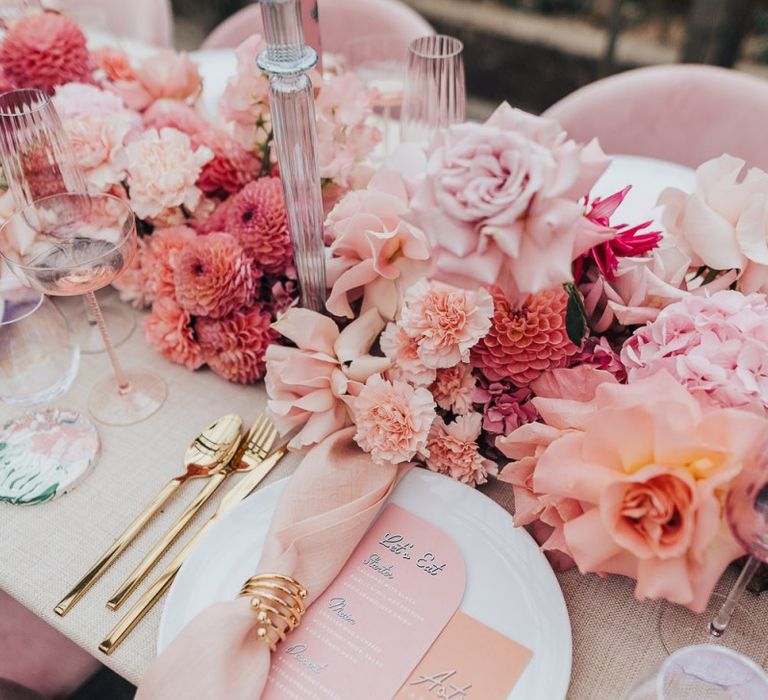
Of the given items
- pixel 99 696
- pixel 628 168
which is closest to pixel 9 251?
pixel 99 696

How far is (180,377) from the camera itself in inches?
37.1

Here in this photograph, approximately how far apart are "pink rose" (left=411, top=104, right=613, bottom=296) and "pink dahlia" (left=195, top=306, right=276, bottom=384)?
40 centimetres

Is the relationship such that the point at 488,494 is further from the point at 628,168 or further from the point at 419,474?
the point at 628,168

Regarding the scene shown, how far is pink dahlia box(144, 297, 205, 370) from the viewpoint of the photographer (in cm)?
91

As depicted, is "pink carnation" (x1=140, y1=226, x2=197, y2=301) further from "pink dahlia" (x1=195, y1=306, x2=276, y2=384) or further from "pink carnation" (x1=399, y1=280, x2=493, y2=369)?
"pink carnation" (x1=399, y1=280, x2=493, y2=369)

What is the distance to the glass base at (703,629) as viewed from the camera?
0.65 metres

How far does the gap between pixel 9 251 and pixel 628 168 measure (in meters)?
0.91

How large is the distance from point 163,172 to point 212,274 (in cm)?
19

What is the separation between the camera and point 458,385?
75cm

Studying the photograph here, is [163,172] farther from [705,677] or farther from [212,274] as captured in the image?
[705,677]

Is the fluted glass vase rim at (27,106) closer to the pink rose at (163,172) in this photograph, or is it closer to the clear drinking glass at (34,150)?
the clear drinking glass at (34,150)

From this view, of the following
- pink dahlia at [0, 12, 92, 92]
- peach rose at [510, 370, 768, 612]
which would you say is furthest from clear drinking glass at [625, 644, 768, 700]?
pink dahlia at [0, 12, 92, 92]

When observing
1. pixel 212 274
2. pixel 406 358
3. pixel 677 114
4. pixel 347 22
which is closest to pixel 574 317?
pixel 406 358

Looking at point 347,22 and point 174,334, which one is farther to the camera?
point 347,22
